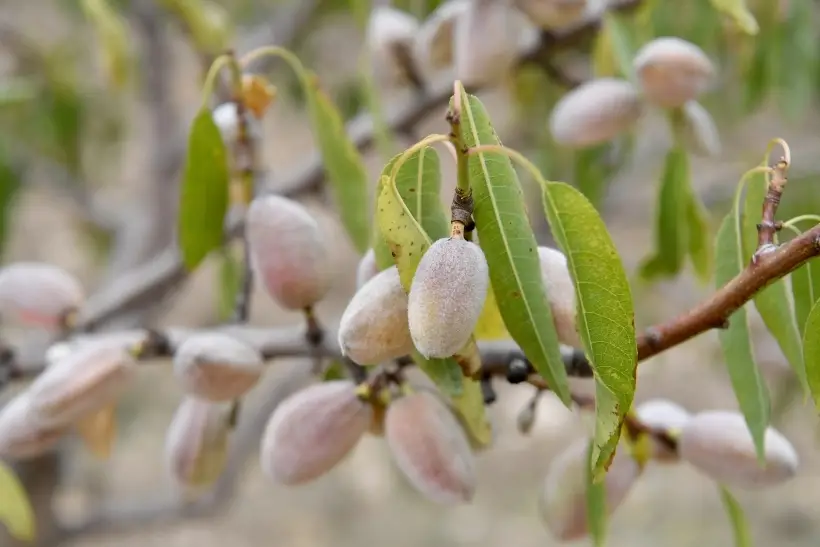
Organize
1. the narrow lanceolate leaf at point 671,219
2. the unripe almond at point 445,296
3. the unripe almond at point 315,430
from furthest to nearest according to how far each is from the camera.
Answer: the narrow lanceolate leaf at point 671,219 < the unripe almond at point 315,430 < the unripe almond at point 445,296

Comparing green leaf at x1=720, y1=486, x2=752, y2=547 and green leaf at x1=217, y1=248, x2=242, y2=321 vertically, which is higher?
green leaf at x1=217, y1=248, x2=242, y2=321

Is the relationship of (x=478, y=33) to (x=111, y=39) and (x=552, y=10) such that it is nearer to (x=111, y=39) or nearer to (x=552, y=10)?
(x=552, y=10)

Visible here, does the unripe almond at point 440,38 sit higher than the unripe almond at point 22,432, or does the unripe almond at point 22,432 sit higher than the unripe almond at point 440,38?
the unripe almond at point 440,38

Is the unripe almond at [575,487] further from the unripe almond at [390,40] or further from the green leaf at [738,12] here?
the unripe almond at [390,40]

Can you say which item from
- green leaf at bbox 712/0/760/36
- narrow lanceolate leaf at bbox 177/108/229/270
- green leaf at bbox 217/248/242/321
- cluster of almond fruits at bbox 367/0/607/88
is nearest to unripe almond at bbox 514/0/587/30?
cluster of almond fruits at bbox 367/0/607/88

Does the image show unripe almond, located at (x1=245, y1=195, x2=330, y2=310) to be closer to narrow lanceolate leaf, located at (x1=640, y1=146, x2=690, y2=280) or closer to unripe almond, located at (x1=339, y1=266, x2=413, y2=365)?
unripe almond, located at (x1=339, y1=266, x2=413, y2=365)

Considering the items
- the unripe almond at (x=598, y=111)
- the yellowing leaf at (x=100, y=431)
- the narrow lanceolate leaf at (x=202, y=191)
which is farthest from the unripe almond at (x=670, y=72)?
the yellowing leaf at (x=100, y=431)

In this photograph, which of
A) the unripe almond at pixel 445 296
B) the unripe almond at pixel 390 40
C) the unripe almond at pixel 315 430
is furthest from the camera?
the unripe almond at pixel 390 40
